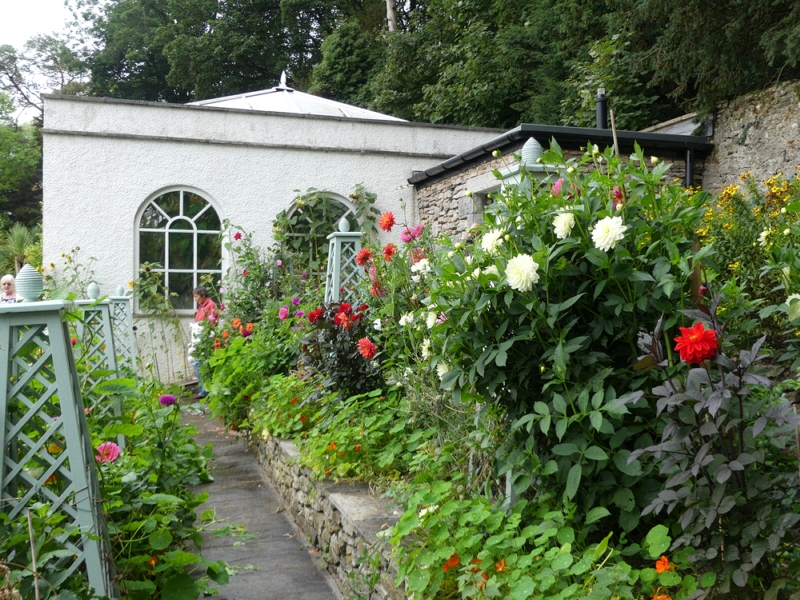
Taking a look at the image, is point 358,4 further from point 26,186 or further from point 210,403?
point 210,403

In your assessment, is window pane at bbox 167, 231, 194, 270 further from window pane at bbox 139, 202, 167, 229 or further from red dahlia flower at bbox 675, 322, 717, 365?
red dahlia flower at bbox 675, 322, 717, 365

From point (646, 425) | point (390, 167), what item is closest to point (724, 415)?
point (646, 425)

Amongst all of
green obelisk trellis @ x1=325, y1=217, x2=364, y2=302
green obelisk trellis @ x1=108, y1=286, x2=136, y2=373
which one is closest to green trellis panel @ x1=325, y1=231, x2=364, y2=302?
green obelisk trellis @ x1=325, y1=217, x2=364, y2=302

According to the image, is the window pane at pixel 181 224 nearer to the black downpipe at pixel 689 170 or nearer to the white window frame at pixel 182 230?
the white window frame at pixel 182 230

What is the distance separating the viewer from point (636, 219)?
7.04 feet

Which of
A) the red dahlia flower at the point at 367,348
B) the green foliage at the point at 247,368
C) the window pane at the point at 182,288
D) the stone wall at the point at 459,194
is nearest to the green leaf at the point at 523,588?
the red dahlia flower at the point at 367,348

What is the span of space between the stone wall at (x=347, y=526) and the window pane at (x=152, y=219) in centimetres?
628

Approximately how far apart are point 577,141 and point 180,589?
22.4ft

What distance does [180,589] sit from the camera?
7.47 ft

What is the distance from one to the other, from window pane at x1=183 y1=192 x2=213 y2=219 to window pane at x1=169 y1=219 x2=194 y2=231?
0.10 m

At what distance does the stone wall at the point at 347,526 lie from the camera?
2.49 meters

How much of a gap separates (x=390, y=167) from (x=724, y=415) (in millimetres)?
9259

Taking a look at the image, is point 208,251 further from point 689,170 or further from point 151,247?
point 689,170

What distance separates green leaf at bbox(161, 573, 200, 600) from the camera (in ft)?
7.39
